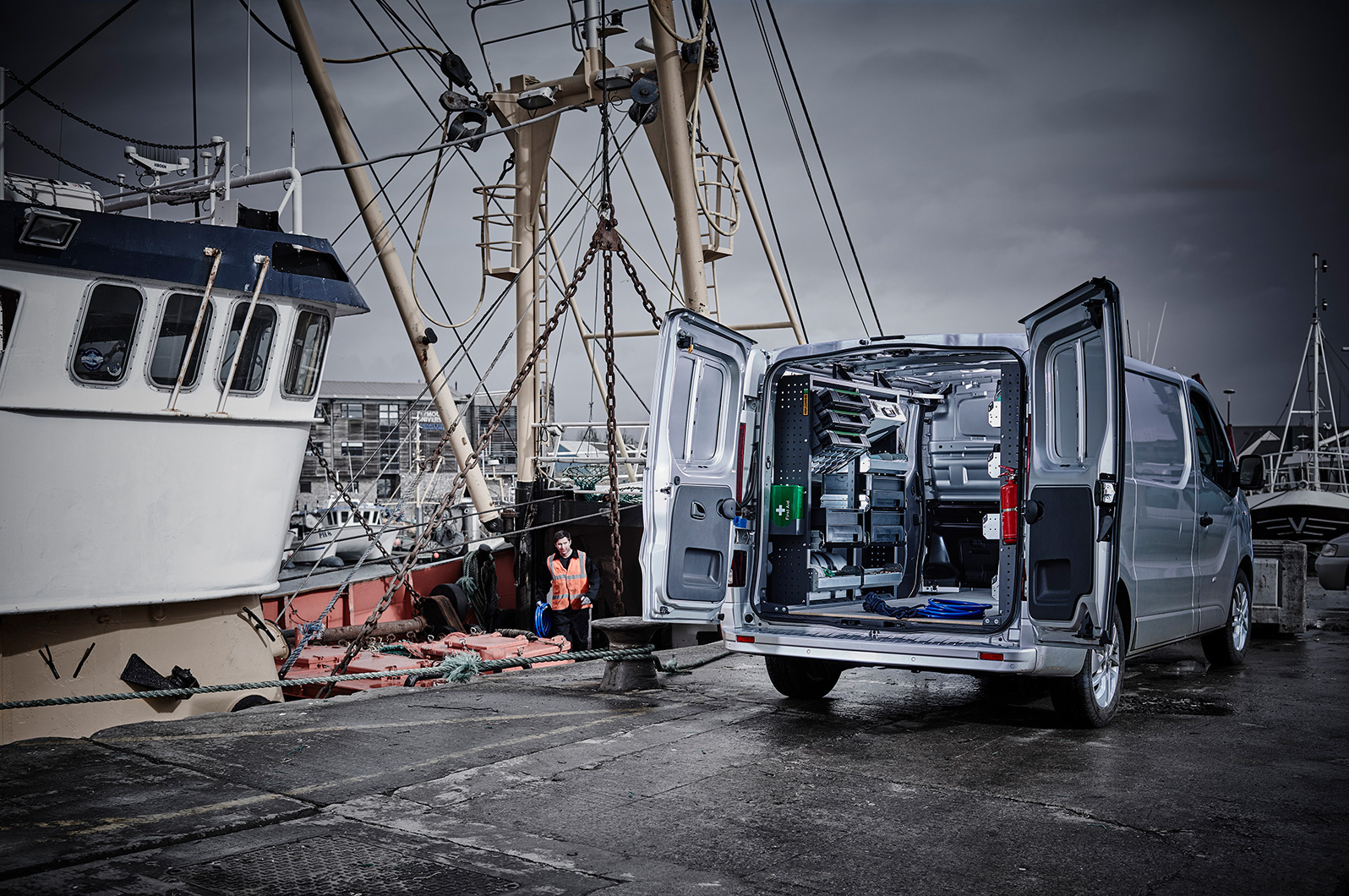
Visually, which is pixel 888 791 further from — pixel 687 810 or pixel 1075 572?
pixel 1075 572

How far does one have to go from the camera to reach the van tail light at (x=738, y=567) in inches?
263

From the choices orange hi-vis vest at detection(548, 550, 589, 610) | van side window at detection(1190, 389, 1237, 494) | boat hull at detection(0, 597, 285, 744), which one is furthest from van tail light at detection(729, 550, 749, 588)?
orange hi-vis vest at detection(548, 550, 589, 610)

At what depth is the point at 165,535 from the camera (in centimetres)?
895

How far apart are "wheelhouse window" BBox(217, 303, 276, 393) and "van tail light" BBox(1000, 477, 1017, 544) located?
697cm

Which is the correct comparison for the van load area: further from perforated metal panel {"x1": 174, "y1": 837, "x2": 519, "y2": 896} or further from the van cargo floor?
perforated metal panel {"x1": 174, "y1": 837, "x2": 519, "y2": 896}

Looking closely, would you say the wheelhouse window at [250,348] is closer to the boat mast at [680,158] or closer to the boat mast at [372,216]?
the boat mast at [372,216]

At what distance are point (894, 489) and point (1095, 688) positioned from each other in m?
3.43

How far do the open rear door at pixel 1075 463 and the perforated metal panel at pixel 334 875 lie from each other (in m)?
3.41

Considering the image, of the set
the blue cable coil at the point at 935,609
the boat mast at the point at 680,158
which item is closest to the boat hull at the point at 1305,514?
the boat mast at the point at 680,158

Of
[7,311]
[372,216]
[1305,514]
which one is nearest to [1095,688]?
[7,311]

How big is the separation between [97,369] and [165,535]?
4.99 feet

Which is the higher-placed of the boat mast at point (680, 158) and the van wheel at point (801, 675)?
the boat mast at point (680, 158)

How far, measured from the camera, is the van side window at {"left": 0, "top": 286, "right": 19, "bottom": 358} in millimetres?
8164

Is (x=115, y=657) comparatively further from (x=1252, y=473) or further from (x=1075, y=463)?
(x=1252, y=473)
